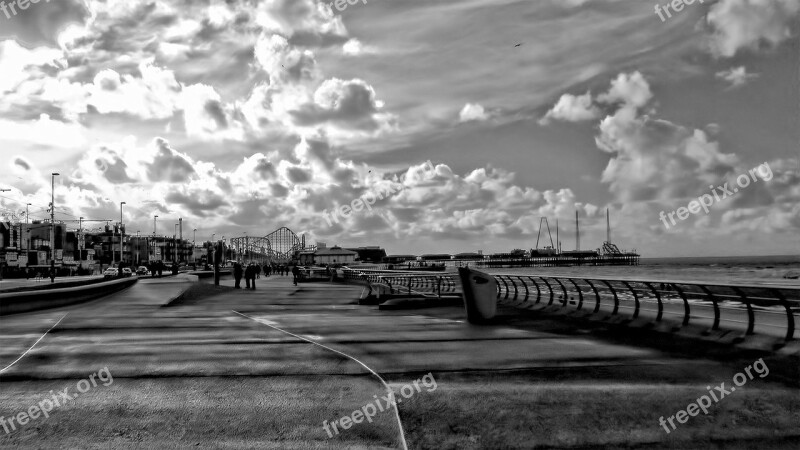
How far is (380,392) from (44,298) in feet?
76.9

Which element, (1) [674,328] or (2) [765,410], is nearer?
(2) [765,410]

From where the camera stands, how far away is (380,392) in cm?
931

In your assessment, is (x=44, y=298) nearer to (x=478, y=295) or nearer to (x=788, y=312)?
(x=478, y=295)

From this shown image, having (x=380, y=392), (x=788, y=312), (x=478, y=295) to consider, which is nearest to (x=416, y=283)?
(x=478, y=295)

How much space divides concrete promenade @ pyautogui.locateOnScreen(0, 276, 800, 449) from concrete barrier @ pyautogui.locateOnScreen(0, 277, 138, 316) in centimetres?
914

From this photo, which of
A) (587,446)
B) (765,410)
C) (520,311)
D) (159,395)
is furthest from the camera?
(520,311)

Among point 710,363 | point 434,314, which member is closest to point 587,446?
point 710,363

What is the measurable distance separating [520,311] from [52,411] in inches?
659

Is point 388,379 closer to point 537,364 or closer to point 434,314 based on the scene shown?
point 537,364

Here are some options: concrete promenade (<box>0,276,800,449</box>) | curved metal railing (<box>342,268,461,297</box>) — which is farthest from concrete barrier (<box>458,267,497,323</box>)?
curved metal railing (<box>342,268,461,297</box>)

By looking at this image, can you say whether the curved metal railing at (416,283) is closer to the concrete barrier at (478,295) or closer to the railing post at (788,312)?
the concrete barrier at (478,295)

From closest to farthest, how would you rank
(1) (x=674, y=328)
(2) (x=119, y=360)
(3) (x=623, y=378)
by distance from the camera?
(3) (x=623, y=378) → (2) (x=119, y=360) → (1) (x=674, y=328)

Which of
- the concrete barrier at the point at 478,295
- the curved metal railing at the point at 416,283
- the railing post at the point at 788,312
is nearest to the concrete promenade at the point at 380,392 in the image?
the railing post at the point at 788,312

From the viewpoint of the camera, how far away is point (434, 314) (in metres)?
23.4
